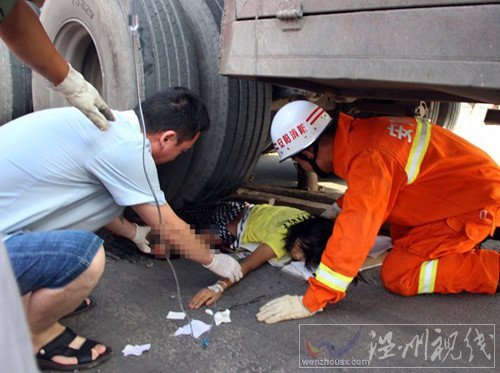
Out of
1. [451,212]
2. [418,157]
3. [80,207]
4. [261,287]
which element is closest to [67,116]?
[80,207]

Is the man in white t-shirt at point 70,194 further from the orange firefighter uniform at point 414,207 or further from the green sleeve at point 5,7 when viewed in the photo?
the orange firefighter uniform at point 414,207

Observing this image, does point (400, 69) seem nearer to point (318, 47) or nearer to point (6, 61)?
point (318, 47)

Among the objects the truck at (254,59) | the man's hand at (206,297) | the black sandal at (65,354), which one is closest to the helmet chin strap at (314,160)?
the truck at (254,59)

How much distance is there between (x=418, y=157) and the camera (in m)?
2.23

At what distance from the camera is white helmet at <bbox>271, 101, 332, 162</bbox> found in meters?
2.30

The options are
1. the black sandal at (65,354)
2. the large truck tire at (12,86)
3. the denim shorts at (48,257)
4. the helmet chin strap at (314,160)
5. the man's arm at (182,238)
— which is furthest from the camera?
the large truck tire at (12,86)

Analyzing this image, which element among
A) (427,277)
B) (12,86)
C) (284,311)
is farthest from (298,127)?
(12,86)

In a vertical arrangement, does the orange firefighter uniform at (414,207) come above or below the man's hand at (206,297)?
above

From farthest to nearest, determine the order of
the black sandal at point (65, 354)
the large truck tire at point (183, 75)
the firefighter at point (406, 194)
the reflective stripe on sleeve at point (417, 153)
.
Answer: the large truck tire at point (183, 75) → the reflective stripe on sleeve at point (417, 153) → the firefighter at point (406, 194) → the black sandal at point (65, 354)

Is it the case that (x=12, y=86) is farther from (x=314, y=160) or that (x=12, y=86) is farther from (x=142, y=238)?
(x=314, y=160)

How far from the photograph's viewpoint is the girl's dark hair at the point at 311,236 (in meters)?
2.57

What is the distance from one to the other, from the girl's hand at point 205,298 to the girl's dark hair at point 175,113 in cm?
71

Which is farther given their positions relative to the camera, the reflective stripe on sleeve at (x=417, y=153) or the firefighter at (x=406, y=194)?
the reflective stripe on sleeve at (x=417, y=153)

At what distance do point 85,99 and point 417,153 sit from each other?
4.62 feet
